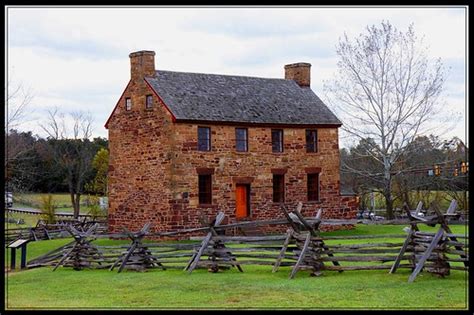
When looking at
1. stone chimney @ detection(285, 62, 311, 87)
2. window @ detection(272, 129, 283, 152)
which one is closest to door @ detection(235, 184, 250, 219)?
window @ detection(272, 129, 283, 152)

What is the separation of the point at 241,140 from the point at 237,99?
2.18m

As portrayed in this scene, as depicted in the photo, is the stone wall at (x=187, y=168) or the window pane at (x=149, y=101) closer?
the stone wall at (x=187, y=168)

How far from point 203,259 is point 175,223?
10.9 metres

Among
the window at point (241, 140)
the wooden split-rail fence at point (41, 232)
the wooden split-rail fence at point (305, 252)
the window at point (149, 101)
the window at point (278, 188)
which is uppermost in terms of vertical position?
the window at point (149, 101)

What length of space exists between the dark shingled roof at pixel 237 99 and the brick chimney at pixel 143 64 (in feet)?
1.08

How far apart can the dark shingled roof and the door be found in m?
2.98

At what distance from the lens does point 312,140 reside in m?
36.4

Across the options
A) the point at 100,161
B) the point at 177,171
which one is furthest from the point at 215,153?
the point at 100,161

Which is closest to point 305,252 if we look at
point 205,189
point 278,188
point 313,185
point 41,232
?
point 205,189

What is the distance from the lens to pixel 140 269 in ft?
70.3

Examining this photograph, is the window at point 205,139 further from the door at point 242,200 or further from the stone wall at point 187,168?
the door at point 242,200

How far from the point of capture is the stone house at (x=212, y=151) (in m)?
32.7

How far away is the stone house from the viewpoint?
3272cm

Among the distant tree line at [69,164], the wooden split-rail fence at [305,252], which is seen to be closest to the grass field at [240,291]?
the wooden split-rail fence at [305,252]
